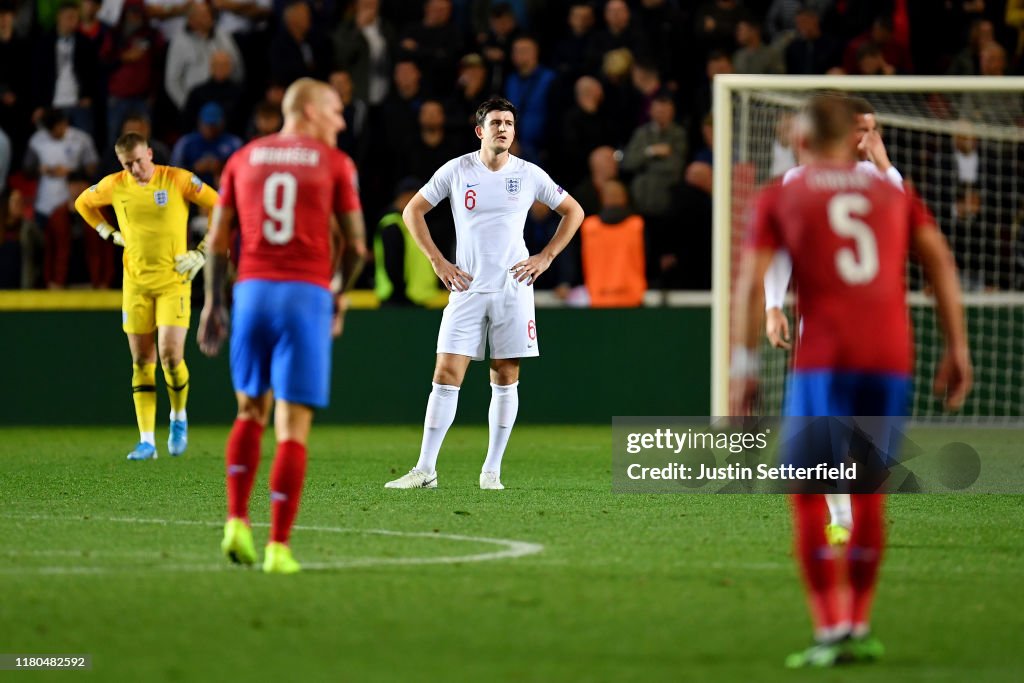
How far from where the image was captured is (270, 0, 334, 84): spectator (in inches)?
736

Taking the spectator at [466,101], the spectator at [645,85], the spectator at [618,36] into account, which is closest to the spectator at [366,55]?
the spectator at [466,101]

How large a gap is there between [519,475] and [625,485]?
1.04 m

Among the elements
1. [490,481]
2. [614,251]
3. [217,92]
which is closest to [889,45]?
[614,251]

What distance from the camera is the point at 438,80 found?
1864 cm

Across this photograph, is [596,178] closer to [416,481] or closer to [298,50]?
[298,50]

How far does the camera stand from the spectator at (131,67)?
1859 centimetres

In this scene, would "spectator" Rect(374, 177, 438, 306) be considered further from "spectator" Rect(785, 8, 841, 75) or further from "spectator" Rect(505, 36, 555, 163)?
"spectator" Rect(785, 8, 841, 75)

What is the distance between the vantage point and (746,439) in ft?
40.9

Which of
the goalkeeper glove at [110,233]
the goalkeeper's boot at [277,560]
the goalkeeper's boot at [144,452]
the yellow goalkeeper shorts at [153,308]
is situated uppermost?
the goalkeeper glove at [110,233]

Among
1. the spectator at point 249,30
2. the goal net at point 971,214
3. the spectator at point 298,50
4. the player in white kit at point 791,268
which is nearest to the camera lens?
the player in white kit at point 791,268

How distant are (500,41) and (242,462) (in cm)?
1199

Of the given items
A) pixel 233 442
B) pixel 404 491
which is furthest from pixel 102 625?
pixel 404 491

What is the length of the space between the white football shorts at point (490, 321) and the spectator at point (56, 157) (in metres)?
8.02

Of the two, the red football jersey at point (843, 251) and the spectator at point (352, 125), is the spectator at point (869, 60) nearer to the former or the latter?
the spectator at point (352, 125)
